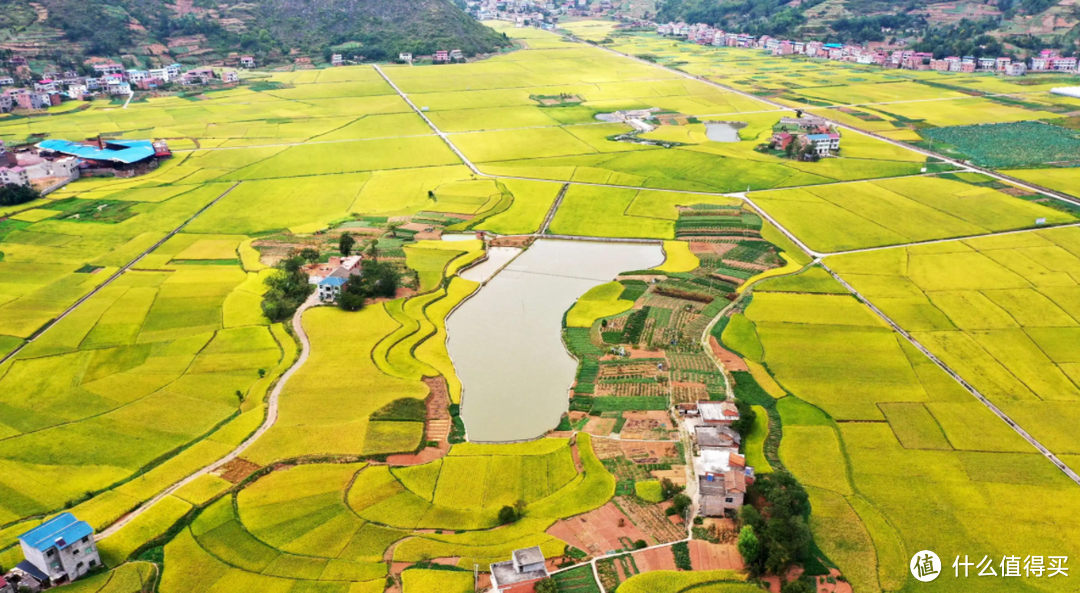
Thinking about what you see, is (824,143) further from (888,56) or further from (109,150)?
(109,150)

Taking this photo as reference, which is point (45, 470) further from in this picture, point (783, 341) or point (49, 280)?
point (783, 341)

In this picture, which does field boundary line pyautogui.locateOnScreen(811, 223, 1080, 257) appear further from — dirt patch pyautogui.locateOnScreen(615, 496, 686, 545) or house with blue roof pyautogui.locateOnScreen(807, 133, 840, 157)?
dirt patch pyautogui.locateOnScreen(615, 496, 686, 545)

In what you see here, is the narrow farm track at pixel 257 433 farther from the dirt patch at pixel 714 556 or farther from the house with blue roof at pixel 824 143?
the house with blue roof at pixel 824 143

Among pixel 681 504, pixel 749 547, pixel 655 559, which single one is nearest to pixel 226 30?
pixel 681 504

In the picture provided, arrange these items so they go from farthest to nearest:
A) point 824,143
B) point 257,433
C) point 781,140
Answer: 1. point 781,140
2. point 824,143
3. point 257,433

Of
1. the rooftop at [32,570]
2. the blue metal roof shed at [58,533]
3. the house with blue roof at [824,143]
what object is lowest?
the rooftop at [32,570]

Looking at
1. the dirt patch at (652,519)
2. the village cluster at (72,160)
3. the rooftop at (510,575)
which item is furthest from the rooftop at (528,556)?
the village cluster at (72,160)

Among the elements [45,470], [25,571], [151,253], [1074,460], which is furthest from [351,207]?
[1074,460]
